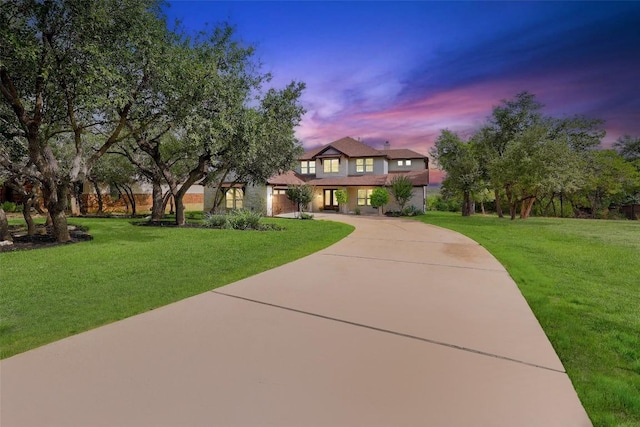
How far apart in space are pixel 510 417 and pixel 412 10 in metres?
16.0

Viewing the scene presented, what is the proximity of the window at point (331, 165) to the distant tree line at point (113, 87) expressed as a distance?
1500cm

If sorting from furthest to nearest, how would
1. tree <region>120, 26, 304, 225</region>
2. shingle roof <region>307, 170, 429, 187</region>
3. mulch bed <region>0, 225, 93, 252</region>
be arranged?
shingle roof <region>307, 170, 429, 187</region>
tree <region>120, 26, 304, 225</region>
mulch bed <region>0, 225, 93, 252</region>

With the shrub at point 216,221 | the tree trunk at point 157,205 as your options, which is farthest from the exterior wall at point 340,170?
the shrub at point 216,221

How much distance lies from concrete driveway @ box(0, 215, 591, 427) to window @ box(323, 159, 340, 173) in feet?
85.1

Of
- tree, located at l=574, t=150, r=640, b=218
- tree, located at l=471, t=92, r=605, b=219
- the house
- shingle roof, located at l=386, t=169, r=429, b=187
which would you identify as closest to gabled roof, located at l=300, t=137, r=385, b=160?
the house

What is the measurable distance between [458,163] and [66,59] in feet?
78.1

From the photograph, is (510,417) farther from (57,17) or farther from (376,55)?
(376,55)

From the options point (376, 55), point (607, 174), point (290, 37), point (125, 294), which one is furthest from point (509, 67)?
A: point (125, 294)

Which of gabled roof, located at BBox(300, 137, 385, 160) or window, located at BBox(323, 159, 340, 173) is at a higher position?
gabled roof, located at BBox(300, 137, 385, 160)

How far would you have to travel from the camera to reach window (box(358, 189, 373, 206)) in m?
27.9

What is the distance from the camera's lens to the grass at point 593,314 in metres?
2.42

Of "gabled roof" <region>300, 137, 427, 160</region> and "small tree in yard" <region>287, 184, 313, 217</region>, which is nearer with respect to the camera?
"small tree in yard" <region>287, 184, 313, 217</region>

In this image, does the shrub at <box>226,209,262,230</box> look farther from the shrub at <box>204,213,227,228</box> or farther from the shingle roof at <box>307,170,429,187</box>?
the shingle roof at <box>307,170,429,187</box>

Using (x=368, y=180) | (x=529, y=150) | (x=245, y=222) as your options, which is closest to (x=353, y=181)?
(x=368, y=180)
